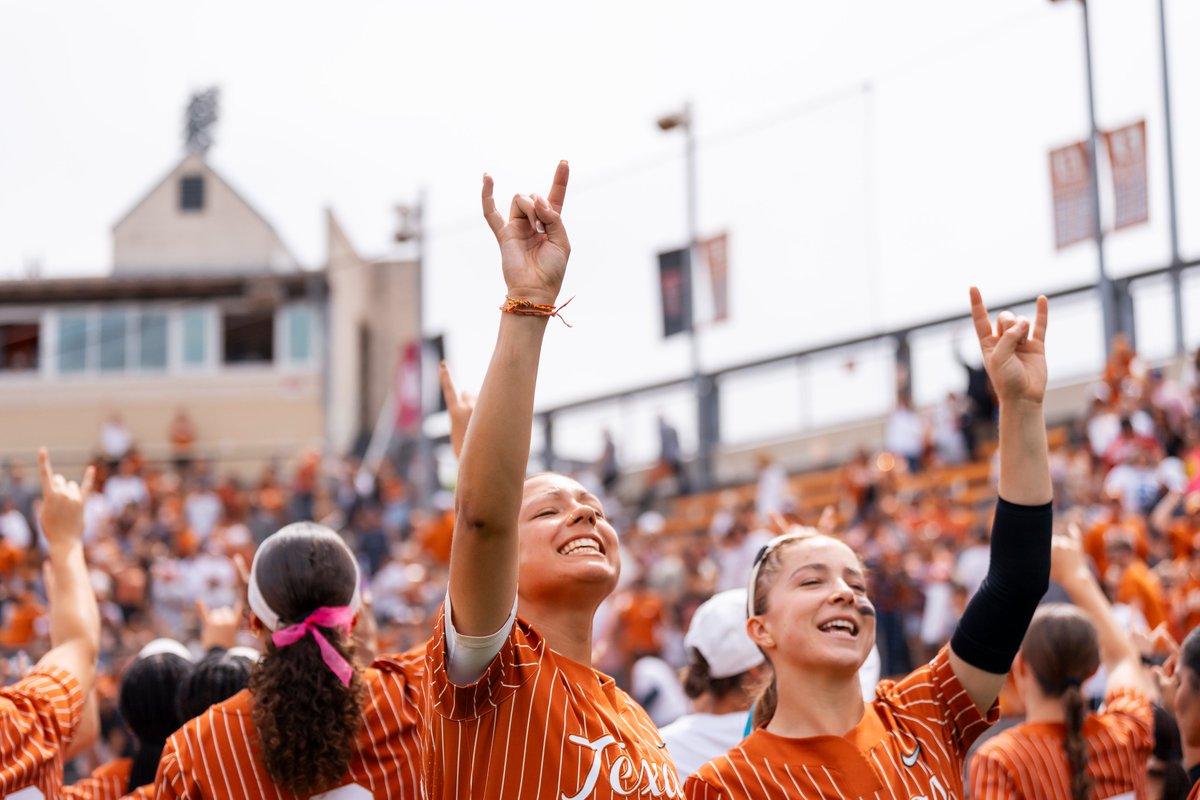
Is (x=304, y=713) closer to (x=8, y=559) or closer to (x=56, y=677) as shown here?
(x=56, y=677)

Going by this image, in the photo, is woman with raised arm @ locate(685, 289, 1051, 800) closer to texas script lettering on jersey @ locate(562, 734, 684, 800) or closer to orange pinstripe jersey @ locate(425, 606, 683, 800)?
texas script lettering on jersey @ locate(562, 734, 684, 800)

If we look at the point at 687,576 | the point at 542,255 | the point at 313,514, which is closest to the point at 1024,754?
the point at 542,255

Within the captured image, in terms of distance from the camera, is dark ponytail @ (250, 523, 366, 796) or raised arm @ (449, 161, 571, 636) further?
dark ponytail @ (250, 523, 366, 796)

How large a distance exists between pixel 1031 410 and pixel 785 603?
2.21 ft

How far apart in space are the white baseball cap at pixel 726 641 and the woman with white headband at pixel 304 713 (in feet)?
3.45

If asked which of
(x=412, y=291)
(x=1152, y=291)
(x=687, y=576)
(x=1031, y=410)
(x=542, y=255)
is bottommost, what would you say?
(x=687, y=576)

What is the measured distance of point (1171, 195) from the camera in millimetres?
14336

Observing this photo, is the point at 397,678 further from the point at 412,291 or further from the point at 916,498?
the point at 412,291

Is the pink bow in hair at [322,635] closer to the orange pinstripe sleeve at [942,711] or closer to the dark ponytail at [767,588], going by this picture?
the dark ponytail at [767,588]

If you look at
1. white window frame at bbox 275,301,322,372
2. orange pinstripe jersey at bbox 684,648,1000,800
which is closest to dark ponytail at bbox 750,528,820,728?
orange pinstripe jersey at bbox 684,648,1000,800

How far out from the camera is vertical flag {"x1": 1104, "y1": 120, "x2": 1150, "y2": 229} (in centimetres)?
1324

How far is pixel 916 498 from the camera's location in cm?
1422

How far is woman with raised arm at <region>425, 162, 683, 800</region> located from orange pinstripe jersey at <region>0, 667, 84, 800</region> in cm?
118

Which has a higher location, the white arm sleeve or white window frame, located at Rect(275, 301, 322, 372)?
white window frame, located at Rect(275, 301, 322, 372)
